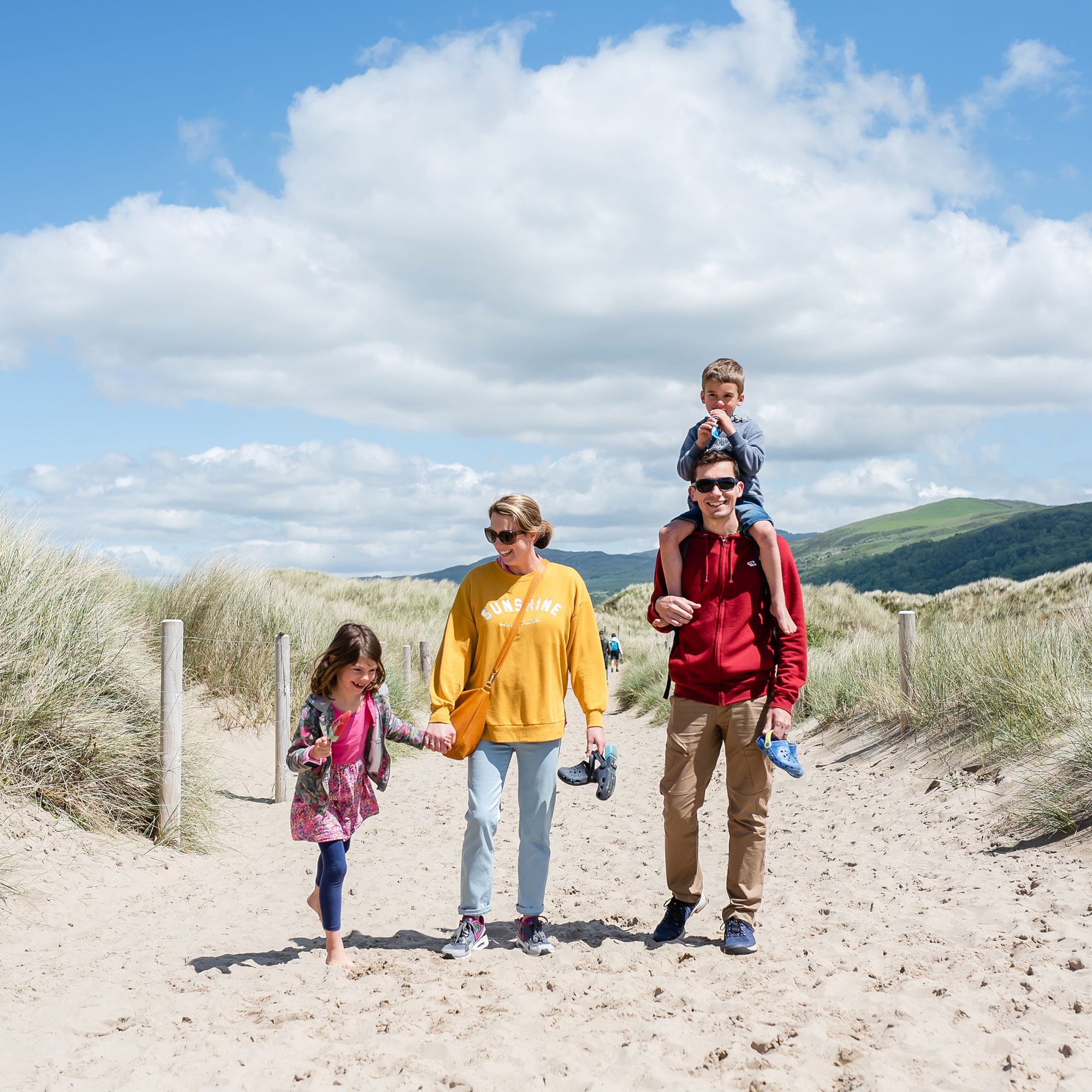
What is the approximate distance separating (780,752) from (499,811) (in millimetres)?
1289

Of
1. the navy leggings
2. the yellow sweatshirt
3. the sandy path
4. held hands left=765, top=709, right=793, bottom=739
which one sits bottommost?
the sandy path

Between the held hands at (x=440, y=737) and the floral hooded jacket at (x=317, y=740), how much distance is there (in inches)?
1.2

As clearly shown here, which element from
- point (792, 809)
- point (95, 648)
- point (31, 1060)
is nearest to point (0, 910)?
point (31, 1060)

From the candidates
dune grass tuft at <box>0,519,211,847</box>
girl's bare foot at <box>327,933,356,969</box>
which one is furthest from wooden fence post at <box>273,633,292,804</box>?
girl's bare foot at <box>327,933,356,969</box>

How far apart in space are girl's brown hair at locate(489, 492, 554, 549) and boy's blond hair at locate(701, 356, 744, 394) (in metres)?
1.10

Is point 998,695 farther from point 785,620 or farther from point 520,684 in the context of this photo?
point 520,684

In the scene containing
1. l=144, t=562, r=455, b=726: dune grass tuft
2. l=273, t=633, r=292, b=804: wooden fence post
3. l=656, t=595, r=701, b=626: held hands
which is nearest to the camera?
l=656, t=595, r=701, b=626: held hands

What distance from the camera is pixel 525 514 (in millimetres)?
4117

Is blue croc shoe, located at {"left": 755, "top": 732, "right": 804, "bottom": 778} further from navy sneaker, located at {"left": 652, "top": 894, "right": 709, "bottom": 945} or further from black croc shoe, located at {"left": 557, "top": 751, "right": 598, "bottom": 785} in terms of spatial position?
navy sneaker, located at {"left": 652, "top": 894, "right": 709, "bottom": 945}

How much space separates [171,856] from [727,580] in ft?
15.0

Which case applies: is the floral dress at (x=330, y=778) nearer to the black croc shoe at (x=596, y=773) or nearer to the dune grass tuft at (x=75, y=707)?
the black croc shoe at (x=596, y=773)

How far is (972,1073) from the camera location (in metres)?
3.00

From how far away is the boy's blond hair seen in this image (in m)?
4.51

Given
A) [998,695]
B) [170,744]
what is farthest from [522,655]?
[998,695]
